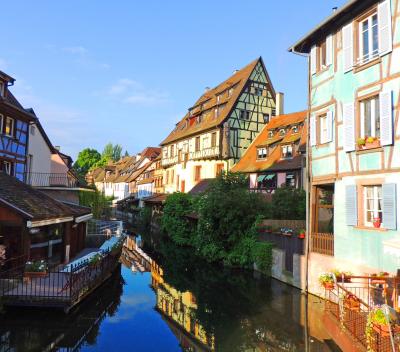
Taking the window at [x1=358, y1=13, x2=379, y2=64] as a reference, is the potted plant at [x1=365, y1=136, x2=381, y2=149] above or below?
below

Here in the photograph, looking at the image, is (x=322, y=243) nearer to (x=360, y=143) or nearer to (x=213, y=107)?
(x=360, y=143)

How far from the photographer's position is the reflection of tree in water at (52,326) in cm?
1003

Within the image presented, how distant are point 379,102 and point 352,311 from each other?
712cm

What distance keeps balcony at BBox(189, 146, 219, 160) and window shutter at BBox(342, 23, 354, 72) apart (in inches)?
855

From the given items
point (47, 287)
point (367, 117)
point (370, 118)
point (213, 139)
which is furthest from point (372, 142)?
point (213, 139)

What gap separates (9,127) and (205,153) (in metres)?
19.1

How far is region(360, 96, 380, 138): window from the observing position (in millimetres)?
12820

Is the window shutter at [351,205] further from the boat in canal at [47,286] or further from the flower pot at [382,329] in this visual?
the boat in canal at [47,286]

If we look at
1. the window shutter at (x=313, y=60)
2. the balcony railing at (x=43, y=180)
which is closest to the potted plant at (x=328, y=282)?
the window shutter at (x=313, y=60)

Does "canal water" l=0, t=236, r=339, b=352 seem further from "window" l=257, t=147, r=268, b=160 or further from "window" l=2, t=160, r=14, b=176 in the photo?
"window" l=257, t=147, r=268, b=160

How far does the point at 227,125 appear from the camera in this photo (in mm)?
35219

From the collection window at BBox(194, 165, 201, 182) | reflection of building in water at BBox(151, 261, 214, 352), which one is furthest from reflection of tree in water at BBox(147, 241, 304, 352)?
window at BBox(194, 165, 201, 182)

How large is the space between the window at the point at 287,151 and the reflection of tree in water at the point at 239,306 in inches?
412

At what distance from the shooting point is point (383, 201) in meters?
12.1
